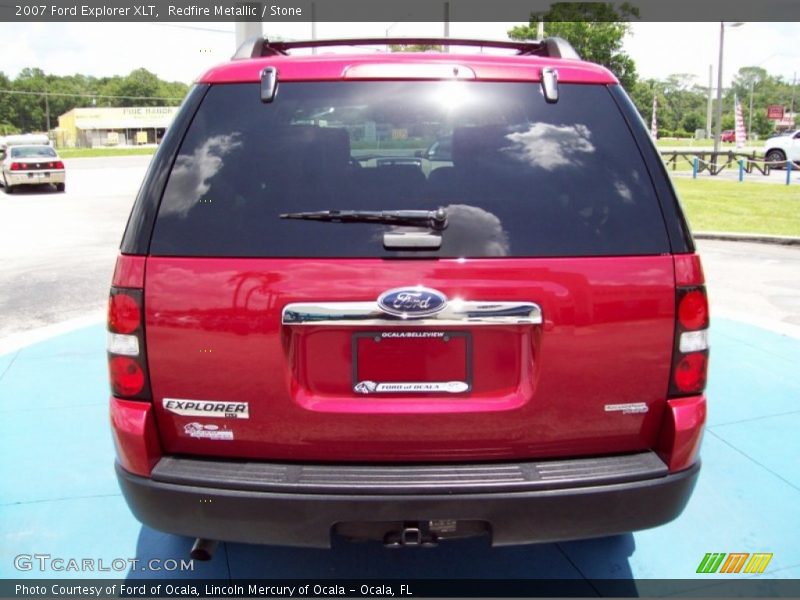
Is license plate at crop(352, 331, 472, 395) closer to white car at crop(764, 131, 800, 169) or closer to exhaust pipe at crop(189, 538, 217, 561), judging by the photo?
exhaust pipe at crop(189, 538, 217, 561)

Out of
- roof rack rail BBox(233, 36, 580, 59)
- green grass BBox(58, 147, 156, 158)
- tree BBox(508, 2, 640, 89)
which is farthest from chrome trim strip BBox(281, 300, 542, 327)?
green grass BBox(58, 147, 156, 158)

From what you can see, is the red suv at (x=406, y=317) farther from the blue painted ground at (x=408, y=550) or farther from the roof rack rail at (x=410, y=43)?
the blue painted ground at (x=408, y=550)

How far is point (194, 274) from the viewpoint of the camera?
2.32 metres

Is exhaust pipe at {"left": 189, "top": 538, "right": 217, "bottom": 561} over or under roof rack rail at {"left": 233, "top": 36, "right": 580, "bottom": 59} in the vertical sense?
under

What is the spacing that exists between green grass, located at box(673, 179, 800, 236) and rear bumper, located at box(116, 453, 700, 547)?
351 inches

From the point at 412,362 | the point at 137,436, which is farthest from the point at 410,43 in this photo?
the point at 137,436

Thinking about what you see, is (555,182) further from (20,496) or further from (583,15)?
(583,15)

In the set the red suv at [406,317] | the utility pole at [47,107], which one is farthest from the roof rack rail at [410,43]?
the utility pole at [47,107]

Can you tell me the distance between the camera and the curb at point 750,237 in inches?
464

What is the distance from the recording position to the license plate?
2320 mm

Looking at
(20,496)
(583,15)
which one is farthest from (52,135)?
(20,496)

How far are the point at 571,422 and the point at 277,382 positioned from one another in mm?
971

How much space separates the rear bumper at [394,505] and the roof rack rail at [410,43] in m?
1.64

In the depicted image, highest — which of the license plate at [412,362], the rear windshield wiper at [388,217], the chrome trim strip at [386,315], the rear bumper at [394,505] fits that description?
the rear windshield wiper at [388,217]
